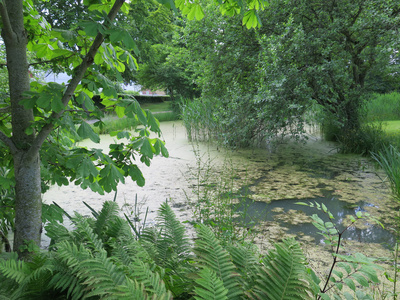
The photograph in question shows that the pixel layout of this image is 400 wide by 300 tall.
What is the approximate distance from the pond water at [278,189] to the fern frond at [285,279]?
4.51ft

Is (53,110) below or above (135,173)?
above

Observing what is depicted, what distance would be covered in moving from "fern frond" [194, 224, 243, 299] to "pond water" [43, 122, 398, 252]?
4.15 ft

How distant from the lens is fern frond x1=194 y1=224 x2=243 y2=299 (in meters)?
0.77

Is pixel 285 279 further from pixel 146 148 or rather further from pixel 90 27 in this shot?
pixel 90 27

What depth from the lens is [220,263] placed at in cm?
84

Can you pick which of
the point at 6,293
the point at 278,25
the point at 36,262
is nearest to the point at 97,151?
the point at 36,262

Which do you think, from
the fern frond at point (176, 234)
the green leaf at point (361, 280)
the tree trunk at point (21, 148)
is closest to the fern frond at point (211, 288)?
the green leaf at point (361, 280)

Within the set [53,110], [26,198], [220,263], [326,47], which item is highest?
[326,47]

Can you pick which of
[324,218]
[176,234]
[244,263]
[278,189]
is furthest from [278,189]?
[244,263]

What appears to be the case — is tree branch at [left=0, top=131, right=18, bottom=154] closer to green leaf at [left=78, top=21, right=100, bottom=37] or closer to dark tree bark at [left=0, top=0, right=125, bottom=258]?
dark tree bark at [left=0, top=0, right=125, bottom=258]

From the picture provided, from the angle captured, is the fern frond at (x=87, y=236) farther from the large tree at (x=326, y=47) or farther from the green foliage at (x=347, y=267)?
the large tree at (x=326, y=47)

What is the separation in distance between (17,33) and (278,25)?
383 centimetres

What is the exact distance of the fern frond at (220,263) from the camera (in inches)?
30.3

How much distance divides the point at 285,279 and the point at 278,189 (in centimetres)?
258
